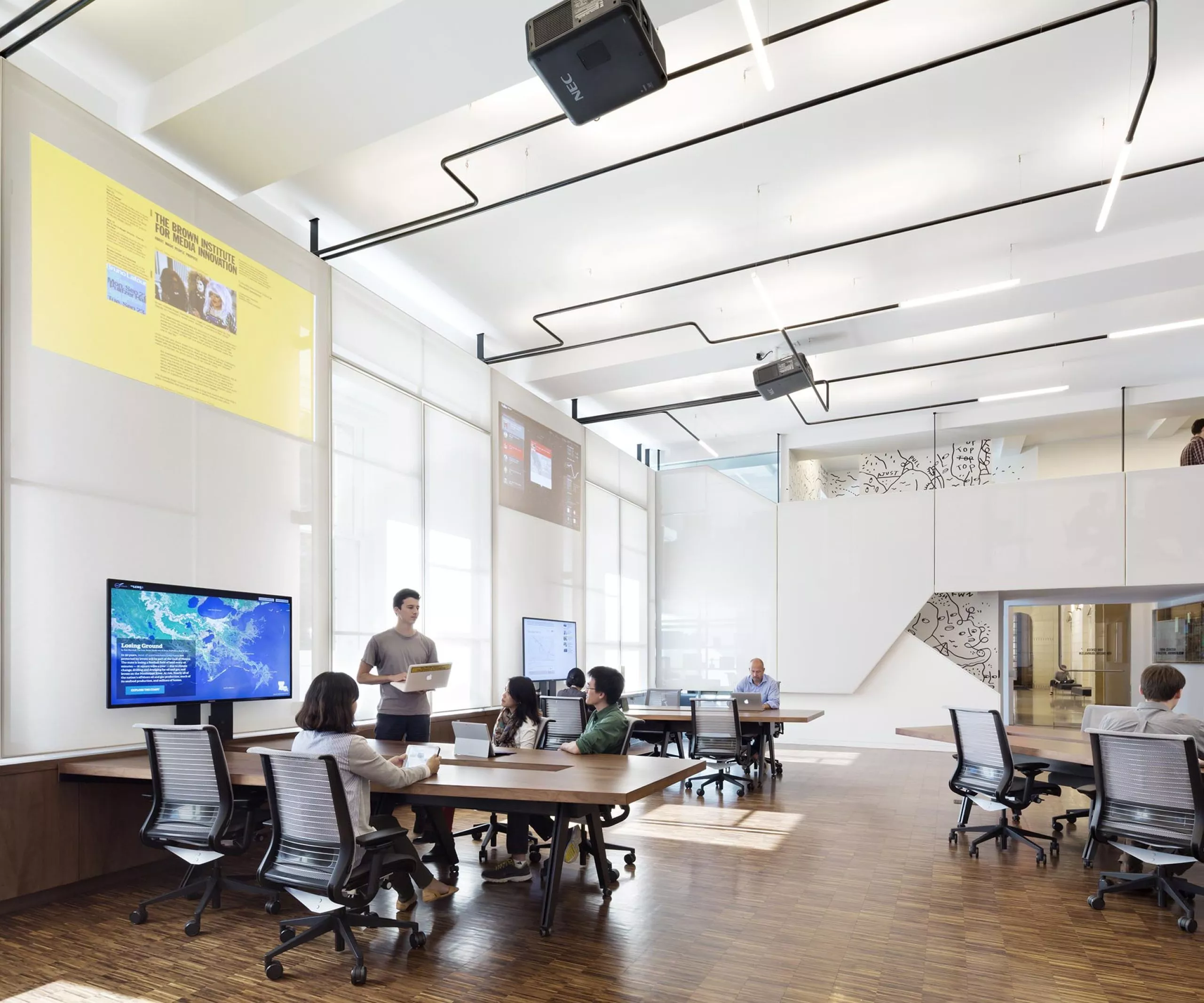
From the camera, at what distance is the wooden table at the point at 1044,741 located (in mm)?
4965

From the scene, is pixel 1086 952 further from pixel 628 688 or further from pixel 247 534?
pixel 628 688

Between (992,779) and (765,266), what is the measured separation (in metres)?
4.53

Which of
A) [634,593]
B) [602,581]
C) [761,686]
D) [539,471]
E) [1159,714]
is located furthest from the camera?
[634,593]

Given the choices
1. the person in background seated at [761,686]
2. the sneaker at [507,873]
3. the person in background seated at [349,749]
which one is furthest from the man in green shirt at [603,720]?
the person in background seated at [761,686]

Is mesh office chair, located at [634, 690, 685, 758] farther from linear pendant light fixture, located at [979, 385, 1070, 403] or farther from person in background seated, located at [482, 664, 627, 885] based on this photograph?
linear pendant light fixture, located at [979, 385, 1070, 403]

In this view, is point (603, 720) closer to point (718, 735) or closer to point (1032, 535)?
point (718, 735)

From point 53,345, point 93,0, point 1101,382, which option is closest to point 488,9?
point 93,0

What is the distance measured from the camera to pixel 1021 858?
5.34 metres

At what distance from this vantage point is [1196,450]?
34.0 feet

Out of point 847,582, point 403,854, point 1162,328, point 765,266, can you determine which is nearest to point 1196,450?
point 1162,328

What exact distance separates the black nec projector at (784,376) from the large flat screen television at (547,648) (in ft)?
11.2

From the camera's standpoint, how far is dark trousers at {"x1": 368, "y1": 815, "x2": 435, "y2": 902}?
11.6 ft

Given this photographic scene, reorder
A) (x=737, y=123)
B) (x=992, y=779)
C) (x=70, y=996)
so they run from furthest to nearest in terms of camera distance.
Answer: (x=737, y=123), (x=992, y=779), (x=70, y=996)

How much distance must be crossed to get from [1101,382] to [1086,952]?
891 cm
